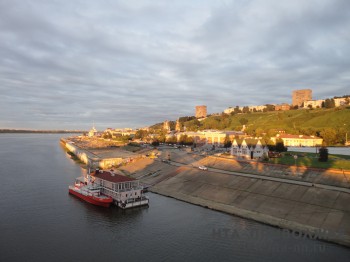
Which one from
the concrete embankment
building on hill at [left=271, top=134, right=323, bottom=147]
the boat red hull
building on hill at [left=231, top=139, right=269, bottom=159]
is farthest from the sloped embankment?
building on hill at [left=271, top=134, right=323, bottom=147]

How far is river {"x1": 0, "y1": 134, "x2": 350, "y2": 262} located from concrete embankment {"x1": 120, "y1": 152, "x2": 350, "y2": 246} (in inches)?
82.8

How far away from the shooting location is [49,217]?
45.0 m

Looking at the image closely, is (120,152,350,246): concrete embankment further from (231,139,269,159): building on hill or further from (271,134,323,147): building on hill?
(271,134,323,147): building on hill

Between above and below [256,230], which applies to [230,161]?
above

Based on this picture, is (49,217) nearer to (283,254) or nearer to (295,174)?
(283,254)

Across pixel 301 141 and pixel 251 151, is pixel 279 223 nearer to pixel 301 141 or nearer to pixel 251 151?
pixel 251 151

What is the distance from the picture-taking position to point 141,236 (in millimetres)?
38375

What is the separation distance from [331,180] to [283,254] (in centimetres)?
2526

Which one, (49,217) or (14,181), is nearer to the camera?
(49,217)

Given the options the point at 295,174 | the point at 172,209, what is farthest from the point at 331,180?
the point at 172,209

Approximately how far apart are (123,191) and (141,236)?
1566 cm

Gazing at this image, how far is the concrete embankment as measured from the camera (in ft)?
128

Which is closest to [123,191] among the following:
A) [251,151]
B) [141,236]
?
[141,236]

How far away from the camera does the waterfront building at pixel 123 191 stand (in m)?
A: 51.7
